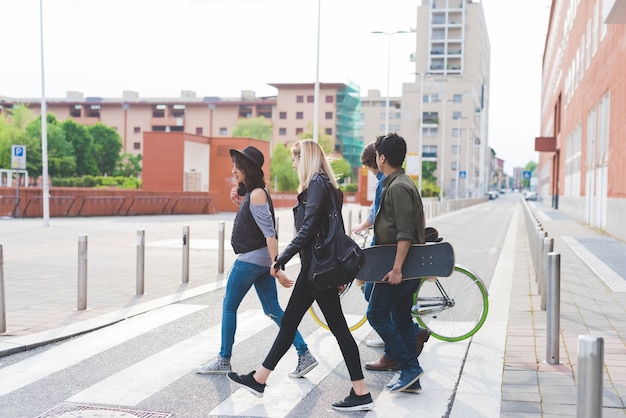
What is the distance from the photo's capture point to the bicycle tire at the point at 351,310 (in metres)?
6.85

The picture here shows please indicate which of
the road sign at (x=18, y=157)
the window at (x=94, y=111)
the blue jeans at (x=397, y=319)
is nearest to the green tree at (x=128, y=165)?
the window at (x=94, y=111)

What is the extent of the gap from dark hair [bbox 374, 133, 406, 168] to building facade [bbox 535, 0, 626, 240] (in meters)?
10.6

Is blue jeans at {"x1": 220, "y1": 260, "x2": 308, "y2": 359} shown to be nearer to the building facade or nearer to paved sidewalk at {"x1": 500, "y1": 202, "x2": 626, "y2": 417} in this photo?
paved sidewalk at {"x1": 500, "y1": 202, "x2": 626, "y2": 417}

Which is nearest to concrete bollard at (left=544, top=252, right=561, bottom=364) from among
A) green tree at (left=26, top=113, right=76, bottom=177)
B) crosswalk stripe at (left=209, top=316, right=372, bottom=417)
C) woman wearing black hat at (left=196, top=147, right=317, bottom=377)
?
crosswalk stripe at (left=209, top=316, right=372, bottom=417)

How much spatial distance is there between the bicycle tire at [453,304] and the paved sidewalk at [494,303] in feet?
0.94

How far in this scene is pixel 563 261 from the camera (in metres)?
13.3

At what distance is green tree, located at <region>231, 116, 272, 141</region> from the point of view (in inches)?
3916

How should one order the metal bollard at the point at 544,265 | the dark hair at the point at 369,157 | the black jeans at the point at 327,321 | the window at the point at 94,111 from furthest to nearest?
the window at the point at 94,111
the metal bollard at the point at 544,265
the dark hair at the point at 369,157
the black jeans at the point at 327,321

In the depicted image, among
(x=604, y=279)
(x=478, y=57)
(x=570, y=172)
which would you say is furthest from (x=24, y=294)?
(x=478, y=57)

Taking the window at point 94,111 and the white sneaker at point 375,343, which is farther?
the window at point 94,111

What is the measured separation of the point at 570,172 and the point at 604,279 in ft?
101

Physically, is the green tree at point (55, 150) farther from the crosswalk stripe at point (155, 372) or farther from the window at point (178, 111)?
the crosswalk stripe at point (155, 372)

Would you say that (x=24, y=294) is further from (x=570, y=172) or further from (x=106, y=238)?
(x=570, y=172)

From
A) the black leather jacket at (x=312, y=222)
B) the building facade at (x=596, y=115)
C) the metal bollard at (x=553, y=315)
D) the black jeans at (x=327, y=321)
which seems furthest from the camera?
the building facade at (x=596, y=115)
